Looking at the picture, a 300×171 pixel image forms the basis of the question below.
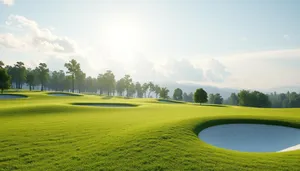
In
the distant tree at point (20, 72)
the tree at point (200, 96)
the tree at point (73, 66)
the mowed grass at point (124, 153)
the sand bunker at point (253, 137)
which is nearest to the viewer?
the mowed grass at point (124, 153)

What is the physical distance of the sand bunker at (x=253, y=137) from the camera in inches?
663

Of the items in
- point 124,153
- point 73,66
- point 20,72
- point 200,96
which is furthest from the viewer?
point 20,72

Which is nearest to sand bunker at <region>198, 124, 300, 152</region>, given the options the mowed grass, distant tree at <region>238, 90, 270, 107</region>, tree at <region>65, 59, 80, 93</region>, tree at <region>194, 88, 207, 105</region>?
the mowed grass

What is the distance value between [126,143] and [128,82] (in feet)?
411

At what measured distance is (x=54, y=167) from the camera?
11094 millimetres

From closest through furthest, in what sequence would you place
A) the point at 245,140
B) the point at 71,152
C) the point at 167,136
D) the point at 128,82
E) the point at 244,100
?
the point at 71,152, the point at 167,136, the point at 245,140, the point at 244,100, the point at 128,82

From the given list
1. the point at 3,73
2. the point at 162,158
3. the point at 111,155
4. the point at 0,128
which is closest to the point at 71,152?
the point at 111,155

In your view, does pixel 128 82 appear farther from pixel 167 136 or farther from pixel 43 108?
pixel 167 136

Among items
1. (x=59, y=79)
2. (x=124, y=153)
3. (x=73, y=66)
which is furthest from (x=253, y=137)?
(x=59, y=79)

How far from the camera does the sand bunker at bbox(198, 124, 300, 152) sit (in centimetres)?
1684

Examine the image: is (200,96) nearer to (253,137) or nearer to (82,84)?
(253,137)

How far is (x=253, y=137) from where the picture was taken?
18922 millimetres

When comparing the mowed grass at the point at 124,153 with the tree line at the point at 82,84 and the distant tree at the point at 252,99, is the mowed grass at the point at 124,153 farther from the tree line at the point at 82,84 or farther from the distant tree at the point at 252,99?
the distant tree at the point at 252,99

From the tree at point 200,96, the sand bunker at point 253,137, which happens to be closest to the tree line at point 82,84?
the tree at point 200,96
